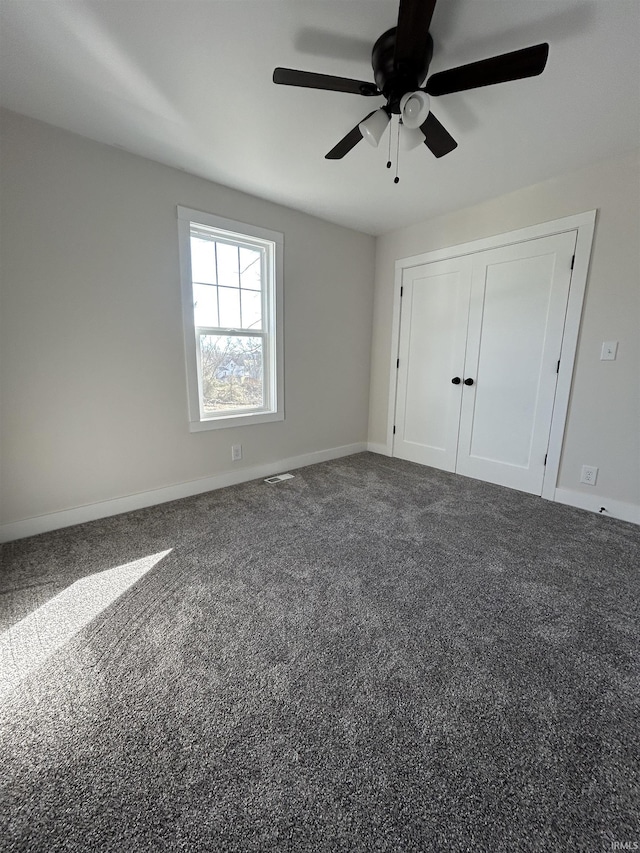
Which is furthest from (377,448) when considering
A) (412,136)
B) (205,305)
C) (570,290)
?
(412,136)

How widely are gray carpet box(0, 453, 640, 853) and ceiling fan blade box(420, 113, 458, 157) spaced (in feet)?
7.27

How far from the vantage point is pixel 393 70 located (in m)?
1.40

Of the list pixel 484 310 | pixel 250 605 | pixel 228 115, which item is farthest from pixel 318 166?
pixel 250 605

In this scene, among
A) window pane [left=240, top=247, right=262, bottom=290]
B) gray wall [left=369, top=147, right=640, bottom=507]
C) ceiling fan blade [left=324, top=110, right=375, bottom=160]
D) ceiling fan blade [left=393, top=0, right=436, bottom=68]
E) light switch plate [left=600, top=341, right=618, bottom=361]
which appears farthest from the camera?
window pane [left=240, top=247, right=262, bottom=290]

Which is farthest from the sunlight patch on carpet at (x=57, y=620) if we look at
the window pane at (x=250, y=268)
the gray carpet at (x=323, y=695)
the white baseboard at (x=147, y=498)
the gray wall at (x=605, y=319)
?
the gray wall at (x=605, y=319)

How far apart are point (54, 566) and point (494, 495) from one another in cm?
318

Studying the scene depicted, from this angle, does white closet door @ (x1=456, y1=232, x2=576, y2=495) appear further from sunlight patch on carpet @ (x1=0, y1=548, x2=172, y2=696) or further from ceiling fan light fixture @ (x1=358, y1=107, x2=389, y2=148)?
sunlight patch on carpet @ (x1=0, y1=548, x2=172, y2=696)

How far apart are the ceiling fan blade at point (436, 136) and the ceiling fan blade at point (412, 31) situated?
0.83ft

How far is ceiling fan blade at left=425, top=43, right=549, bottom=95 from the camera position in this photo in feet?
3.99

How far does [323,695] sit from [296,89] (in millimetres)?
2699

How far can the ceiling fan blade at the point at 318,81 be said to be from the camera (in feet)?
4.46

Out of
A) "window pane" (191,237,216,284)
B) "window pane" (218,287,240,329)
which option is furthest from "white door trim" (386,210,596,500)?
"window pane" (191,237,216,284)

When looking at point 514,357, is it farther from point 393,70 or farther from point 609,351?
point 393,70

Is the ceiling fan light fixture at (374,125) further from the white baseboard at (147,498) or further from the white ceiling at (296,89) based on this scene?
the white baseboard at (147,498)
